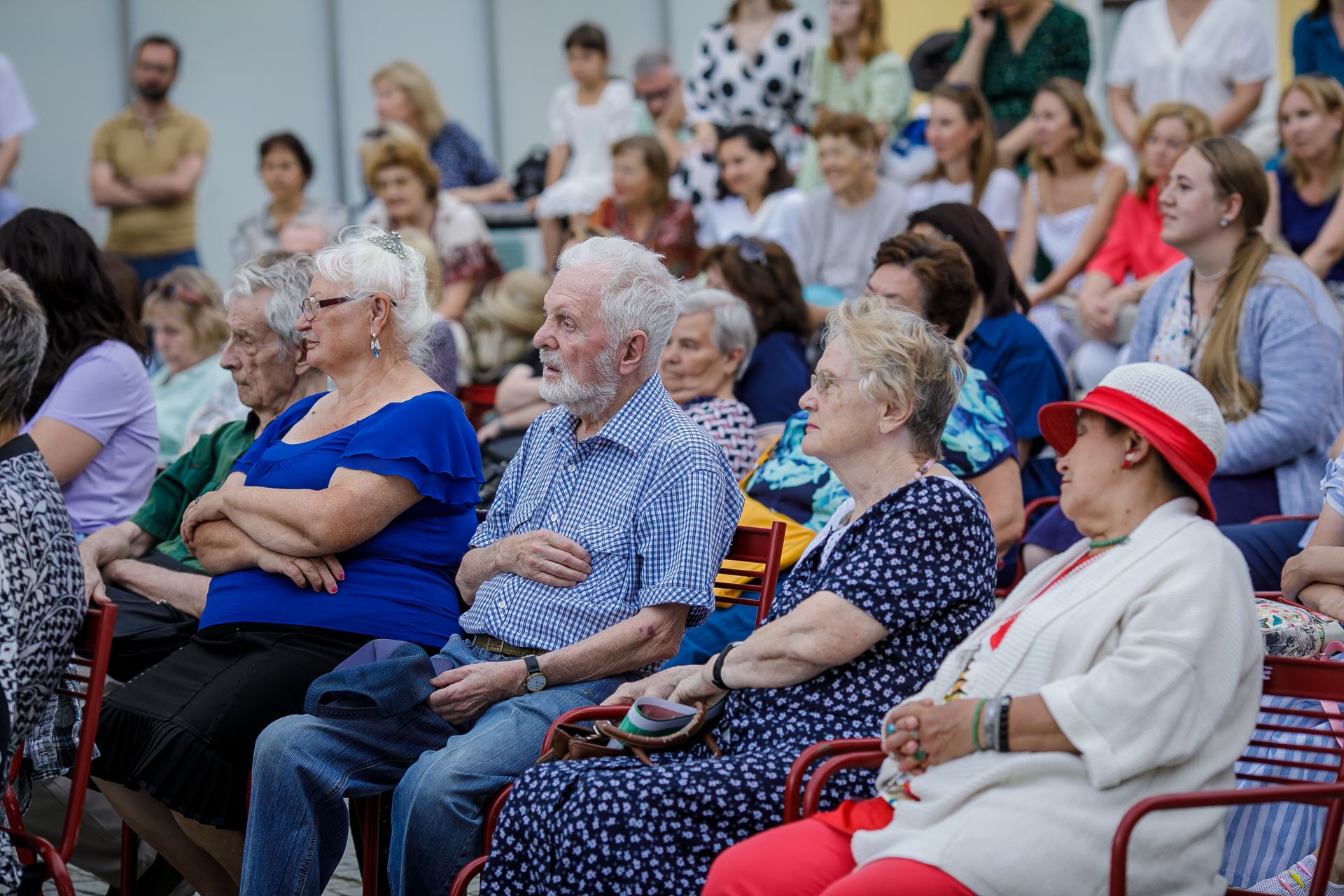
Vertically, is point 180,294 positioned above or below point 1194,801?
above

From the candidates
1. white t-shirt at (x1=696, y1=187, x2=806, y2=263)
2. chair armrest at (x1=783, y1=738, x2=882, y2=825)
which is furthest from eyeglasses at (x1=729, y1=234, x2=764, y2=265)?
Result: chair armrest at (x1=783, y1=738, x2=882, y2=825)

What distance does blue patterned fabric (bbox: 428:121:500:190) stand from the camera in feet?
32.1

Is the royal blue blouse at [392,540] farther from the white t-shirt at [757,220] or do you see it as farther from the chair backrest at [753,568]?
the white t-shirt at [757,220]

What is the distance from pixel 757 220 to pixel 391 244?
13.1 feet

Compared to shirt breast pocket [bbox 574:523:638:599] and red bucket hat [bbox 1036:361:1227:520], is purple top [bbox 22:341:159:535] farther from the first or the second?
red bucket hat [bbox 1036:361:1227:520]

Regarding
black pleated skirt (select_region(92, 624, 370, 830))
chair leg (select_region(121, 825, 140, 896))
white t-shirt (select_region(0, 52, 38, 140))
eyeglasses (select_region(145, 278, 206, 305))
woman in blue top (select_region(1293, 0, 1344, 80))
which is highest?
woman in blue top (select_region(1293, 0, 1344, 80))

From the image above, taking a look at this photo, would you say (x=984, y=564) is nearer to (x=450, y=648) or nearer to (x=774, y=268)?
(x=450, y=648)

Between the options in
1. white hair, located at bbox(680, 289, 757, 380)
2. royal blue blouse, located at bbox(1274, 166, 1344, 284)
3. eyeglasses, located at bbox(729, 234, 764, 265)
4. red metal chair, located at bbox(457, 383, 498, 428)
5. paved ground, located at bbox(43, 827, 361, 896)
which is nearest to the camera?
paved ground, located at bbox(43, 827, 361, 896)

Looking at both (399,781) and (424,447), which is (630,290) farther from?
(399,781)

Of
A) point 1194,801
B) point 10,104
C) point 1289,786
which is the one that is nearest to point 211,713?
point 1194,801

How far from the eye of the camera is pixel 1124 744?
8.12 feet

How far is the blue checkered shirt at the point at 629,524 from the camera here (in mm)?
3467

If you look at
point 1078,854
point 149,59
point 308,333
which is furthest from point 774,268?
point 149,59

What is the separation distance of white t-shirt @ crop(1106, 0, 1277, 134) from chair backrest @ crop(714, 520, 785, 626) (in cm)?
453
